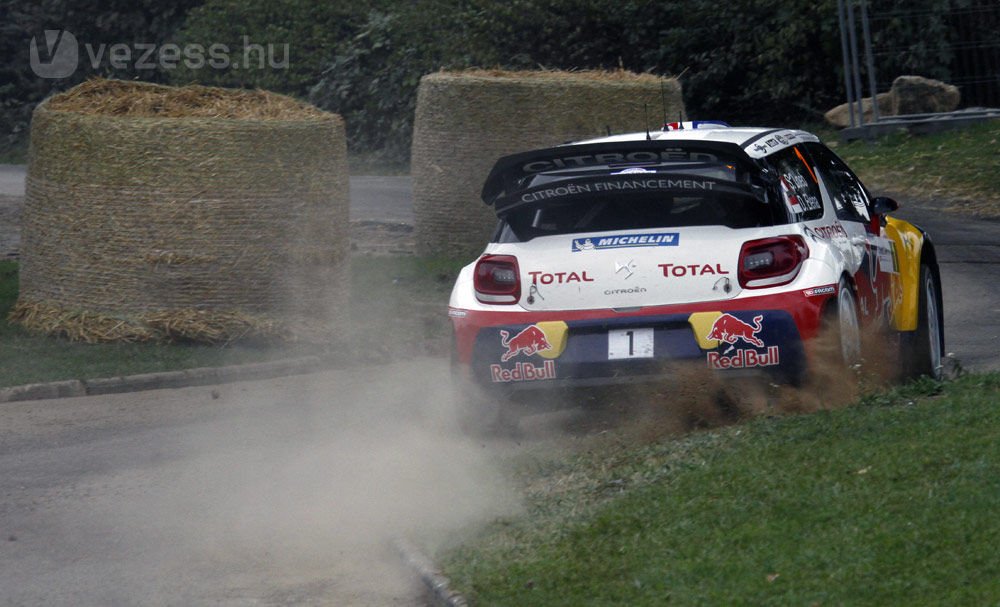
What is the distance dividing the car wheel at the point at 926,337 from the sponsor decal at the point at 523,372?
2479mm

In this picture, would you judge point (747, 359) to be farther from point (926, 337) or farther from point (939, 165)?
point (939, 165)

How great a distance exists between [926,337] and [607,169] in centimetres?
270

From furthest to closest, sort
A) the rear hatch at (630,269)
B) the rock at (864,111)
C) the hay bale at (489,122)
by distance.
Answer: the rock at (864,111)
the hay bale at (489,122)
the rear hatch at (630,269)

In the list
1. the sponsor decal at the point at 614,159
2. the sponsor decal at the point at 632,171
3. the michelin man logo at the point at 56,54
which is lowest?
the sponsor decal at the point at 632,171

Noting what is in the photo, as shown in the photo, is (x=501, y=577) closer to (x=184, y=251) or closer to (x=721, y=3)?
(x=184, y=251)

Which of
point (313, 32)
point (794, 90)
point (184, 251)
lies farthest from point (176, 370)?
point (313, 32)

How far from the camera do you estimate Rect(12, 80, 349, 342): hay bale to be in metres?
12.1

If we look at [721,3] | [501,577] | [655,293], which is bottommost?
[501,577]

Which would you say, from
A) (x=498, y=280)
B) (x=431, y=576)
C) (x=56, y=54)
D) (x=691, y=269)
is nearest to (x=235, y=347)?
(x=498, y=280)

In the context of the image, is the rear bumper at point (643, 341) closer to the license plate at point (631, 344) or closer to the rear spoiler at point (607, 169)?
the license plate at point (631, 344)

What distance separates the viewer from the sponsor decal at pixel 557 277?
8.14 metres

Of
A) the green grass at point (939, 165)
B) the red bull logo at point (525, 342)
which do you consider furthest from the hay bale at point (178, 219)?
the green grass at point (939, 165)

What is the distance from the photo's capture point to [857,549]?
5621mm

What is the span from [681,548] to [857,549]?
0.69 meters
